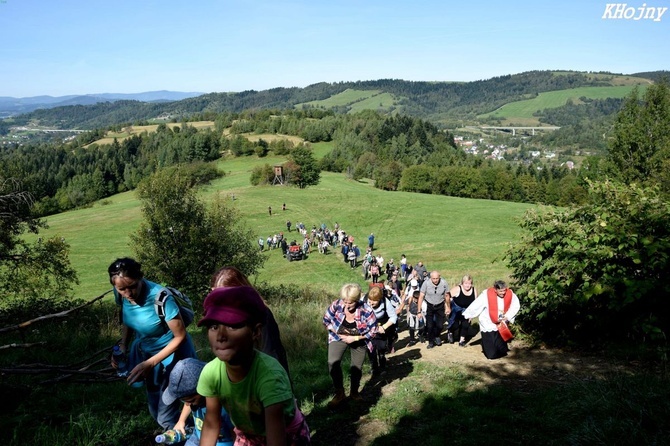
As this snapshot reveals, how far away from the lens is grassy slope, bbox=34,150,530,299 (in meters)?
28.6

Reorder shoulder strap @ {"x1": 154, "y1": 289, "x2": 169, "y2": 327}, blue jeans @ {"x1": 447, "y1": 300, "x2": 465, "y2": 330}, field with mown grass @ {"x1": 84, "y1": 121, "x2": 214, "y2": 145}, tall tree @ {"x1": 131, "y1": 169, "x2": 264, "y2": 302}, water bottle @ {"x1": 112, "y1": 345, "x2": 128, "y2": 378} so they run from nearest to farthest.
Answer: shoulder strap @ {"x1": 154, "y1": 289, "x2": 169, "y2": 327} → water bottle @ {"x1": 112, "y1": 345, "x2": 128, "y2": 378} → blue jeans @ {"x1": 447, "y1": 300, "x2": 465, "y2": 330} → tall tree @ {"x1": 131, "y1": 169, "x2": 264, "y2": 302} → field with mown grass @ {"x1": 84, "y1": 121, "x2": 214, "y2": 145}

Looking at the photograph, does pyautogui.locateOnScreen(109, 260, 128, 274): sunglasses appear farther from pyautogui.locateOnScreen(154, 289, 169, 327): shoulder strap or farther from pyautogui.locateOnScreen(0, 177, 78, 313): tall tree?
pyautogui.locateOnScreen(0, 177, 78, 313): tall tree

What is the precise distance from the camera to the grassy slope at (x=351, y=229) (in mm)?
28609

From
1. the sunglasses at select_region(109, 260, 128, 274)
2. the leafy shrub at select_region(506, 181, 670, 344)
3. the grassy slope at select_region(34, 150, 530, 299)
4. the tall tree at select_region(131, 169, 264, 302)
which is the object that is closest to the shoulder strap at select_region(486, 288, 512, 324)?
the leafy shrub at select_region(506, 181, 670, 344)

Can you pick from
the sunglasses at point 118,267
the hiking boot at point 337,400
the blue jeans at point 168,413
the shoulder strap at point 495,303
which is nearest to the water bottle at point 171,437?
the blue jeans at point 168,413

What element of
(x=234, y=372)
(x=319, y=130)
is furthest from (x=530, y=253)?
(x=319, y=130)

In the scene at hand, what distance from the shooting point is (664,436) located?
11.2ft

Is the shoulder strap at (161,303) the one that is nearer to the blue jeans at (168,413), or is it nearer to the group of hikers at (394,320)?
the blue jeans at (168,413)

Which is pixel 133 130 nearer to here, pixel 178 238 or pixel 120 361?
pixel 178 238

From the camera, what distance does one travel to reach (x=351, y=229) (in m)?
41.8

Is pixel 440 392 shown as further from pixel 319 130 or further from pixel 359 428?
pixel 319 130

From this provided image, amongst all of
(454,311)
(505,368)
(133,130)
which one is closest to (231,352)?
(505,368)

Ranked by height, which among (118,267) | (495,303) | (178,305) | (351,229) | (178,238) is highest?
(118,267)

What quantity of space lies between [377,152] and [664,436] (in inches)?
4249
